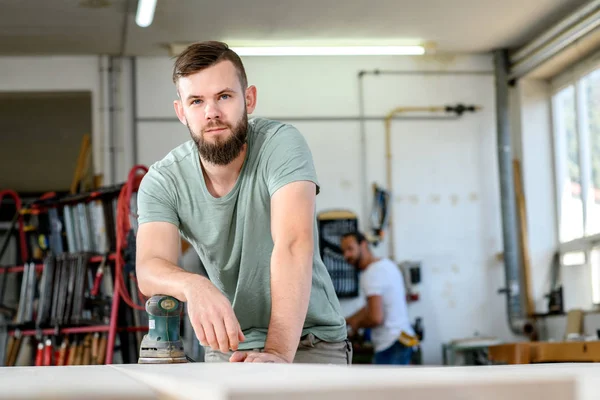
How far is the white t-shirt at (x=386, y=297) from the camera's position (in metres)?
7.06

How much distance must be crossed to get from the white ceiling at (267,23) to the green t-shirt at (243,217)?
537 centimetres

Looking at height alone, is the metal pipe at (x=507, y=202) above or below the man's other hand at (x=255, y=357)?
above

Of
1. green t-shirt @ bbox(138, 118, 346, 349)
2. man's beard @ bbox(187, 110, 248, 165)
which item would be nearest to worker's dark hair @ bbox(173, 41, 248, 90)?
man's beard @ bbox(187, 110, 248, 165)

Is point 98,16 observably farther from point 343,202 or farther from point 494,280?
point 494,280

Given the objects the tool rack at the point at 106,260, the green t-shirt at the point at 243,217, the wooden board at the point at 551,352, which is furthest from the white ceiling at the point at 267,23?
the green t-shirt at the point at 243,217

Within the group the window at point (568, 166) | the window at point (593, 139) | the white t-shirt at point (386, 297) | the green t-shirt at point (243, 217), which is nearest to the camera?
the green t-shirt at point (243, 217)

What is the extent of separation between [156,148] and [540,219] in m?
3.87

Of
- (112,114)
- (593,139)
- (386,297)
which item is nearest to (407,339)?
(386,297)

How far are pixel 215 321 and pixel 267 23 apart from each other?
258 inches

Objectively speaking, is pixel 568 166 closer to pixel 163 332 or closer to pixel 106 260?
pixel 106 260

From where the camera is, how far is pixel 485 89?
902 cm

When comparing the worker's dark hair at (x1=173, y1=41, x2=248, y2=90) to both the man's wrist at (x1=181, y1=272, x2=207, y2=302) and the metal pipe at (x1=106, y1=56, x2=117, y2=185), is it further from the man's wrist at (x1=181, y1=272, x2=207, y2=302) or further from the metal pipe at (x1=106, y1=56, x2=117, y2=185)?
the metal pipe at (x1=106, y1=56, x2=117, y2=185)

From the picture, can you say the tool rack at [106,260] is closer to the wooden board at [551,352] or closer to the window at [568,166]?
the wooden board at [551,352]

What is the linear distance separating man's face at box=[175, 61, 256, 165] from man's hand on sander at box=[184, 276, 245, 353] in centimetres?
52
